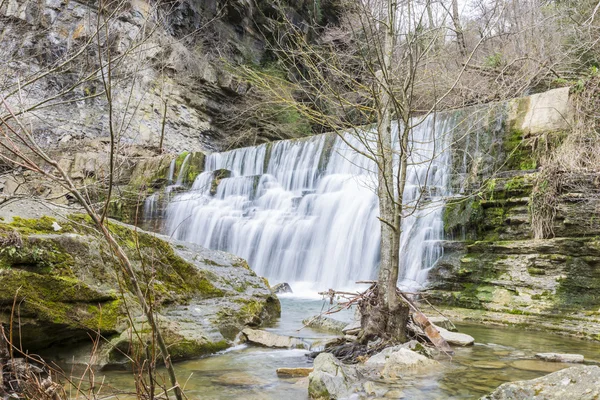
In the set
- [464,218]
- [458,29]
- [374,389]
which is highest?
[458,29]

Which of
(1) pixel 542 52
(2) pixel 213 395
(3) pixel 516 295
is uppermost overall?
(1) pixel 542 52

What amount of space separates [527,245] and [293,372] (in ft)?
15.2

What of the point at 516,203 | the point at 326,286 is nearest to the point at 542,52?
the point at 516,203

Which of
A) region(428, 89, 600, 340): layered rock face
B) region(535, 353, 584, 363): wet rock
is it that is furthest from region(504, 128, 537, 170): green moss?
region(535, 353, 584, 363): wet rock

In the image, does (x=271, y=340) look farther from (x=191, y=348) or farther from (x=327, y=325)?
(x=327, y=325)

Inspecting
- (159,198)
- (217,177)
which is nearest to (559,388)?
(217,177)

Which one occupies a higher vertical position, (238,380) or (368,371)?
(368,371)

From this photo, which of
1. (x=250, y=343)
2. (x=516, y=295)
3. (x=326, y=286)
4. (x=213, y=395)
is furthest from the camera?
(x=326, y=286)

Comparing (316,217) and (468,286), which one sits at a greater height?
(316,217)

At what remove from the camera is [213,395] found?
11.3ft

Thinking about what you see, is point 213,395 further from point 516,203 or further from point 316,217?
point 316,217

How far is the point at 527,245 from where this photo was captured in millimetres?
6945

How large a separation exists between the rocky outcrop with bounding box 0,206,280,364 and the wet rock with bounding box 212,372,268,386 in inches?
19.7

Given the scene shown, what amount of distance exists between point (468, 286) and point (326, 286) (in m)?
3.24
